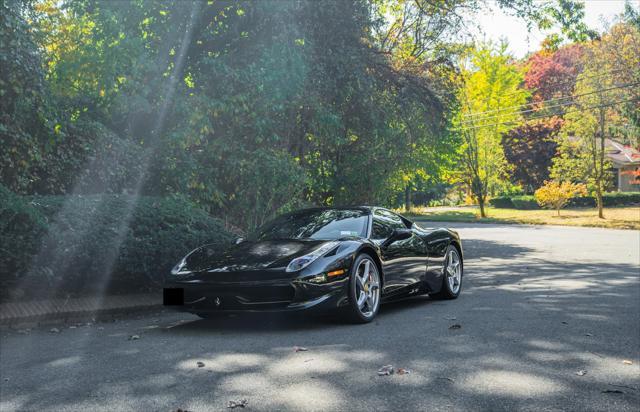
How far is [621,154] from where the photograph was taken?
2758 inches

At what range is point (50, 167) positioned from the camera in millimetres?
12102

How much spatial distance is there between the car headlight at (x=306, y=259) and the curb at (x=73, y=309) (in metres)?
2.72

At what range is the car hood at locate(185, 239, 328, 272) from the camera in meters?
7.21

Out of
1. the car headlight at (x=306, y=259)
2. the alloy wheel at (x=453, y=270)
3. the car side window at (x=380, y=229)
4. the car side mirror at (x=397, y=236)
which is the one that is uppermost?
the car side window at (x=380, y=229)

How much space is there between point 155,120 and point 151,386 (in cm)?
922

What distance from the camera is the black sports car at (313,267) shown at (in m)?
7.04

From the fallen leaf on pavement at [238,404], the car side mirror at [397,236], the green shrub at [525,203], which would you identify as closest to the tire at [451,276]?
the car side mirror at [397,236]

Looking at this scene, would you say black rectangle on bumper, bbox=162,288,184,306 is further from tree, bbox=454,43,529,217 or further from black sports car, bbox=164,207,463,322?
tree, bbox=454,43,529,217

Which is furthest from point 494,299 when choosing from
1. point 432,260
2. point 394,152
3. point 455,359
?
point 394,152

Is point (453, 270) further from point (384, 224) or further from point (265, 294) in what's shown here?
point (265, 294)

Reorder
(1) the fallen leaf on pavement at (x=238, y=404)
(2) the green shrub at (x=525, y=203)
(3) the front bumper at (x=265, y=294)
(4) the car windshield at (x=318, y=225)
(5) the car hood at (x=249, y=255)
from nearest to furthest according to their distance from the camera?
1. (1) the fallen leaf on pavement at (x=238, y=404)
2. (3) the front bumper at (x=265, y=294)
3. (5) the car hood at (x=249, y=255)
4. (4) the car windshield at (x=318, y=225)
5. (2) the green shrub at (x=525, y=203)

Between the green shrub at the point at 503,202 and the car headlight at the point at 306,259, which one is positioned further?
the green shrub at the point at 503,202

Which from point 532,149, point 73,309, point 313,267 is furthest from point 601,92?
point 73,309

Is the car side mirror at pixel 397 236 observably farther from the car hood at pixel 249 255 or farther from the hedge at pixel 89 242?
the hedge at pixel 89 242
